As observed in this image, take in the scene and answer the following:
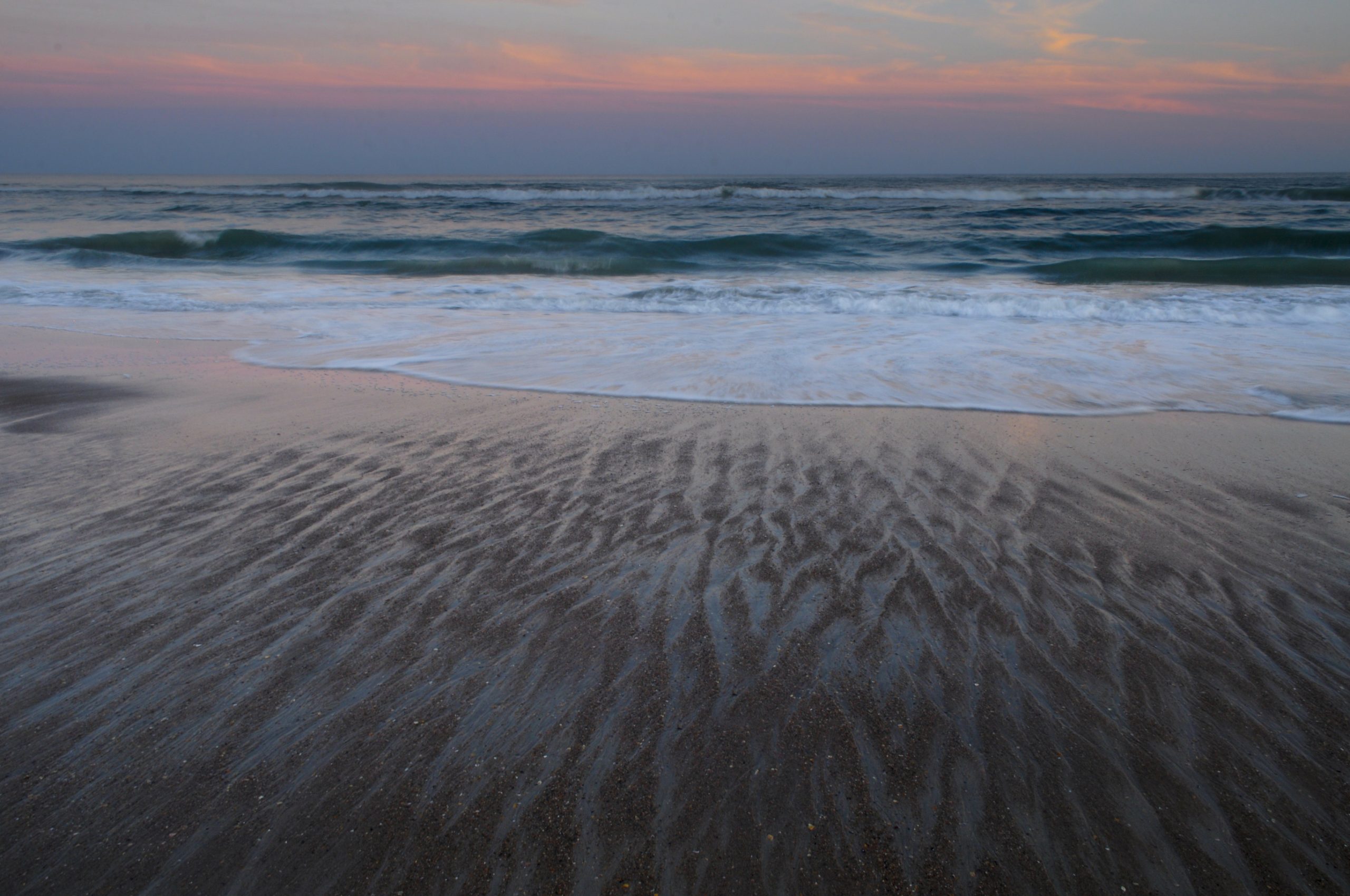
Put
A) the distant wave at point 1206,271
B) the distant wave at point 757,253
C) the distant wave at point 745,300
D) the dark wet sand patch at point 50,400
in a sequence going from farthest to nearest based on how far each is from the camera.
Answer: the distant wave at point 757,253 < the distant wave at point 1206,271 < the distant wave at point 745,300 < the dark wet sand patch at point 50,400

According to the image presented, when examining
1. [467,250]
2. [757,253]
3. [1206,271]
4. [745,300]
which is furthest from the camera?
[757,253]

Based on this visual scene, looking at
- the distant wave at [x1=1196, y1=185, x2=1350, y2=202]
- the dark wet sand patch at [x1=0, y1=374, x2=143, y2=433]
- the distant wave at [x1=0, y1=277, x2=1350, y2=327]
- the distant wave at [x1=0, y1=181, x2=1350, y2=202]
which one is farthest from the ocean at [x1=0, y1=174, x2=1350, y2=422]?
the distant wave at [x1=0, y1=181, x2=1350, y2=202]

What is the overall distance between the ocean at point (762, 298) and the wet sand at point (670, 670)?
6.12 feet

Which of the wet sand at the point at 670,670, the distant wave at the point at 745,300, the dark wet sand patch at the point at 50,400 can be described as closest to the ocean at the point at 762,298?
the distant wave at the point at 745,300

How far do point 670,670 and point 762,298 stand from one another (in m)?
9.20

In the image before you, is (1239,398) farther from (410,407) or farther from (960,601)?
(410,407)

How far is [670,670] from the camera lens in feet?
7.18

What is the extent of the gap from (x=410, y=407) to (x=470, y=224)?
20647 mm

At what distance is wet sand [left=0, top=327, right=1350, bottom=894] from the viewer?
5.24ft

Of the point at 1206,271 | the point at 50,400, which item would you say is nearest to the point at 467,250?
the point at 50,400

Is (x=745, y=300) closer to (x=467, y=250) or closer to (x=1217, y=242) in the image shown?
(x=467, y=250)

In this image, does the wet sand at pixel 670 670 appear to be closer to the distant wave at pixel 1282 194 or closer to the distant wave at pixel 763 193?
the distant wave at pixel 763 193

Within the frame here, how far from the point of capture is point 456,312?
9477mm

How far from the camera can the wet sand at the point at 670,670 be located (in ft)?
5.24
